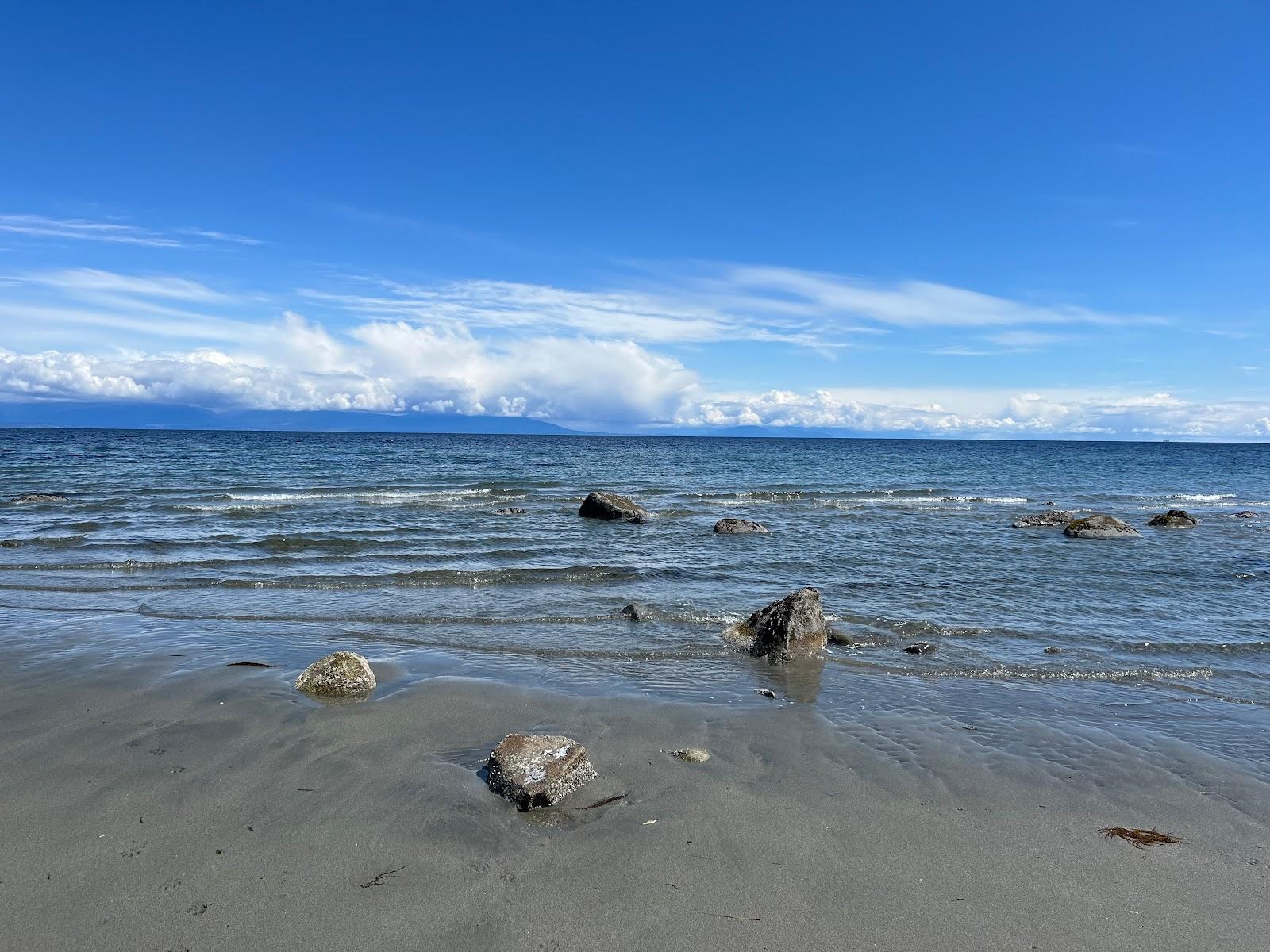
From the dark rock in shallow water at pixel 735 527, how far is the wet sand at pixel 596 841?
55.7 ft

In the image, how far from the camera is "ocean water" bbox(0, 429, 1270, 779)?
937 centimetres

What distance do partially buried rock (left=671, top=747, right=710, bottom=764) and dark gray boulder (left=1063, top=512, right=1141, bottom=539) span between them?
22629 millimetres

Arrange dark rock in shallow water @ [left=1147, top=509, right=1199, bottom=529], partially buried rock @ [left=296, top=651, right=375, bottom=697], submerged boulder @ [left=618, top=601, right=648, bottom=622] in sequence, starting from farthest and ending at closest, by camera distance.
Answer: dark rock in shallow water @ [left=1147, top=509, right=1199, bottom=529] → submerged boulder @ [left=618, top=601, right=648, bottom=622] → partially buried rock @ [left=296, top=651, right=375, bottom=697]

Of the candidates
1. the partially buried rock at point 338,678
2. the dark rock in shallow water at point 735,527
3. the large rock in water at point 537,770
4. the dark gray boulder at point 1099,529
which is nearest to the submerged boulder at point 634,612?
the partially buried rock at point 338,678

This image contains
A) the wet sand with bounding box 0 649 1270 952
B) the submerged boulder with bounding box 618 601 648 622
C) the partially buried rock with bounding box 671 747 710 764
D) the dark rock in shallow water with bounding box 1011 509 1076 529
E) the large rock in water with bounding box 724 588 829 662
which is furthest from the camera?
the dark rock in shallow water with bounding box 1011 509 1076 529

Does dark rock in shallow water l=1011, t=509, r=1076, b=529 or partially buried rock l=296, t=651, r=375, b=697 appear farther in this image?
dark rock in shallow water l=1011, t=509, r=1076, b=529

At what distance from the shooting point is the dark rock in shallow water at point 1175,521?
2784 centimetres

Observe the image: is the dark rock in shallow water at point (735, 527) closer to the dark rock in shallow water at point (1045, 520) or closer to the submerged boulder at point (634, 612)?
the dark rock in shallow water at point (1045, 520)

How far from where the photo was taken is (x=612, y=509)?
28.7 m

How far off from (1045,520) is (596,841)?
27924mm

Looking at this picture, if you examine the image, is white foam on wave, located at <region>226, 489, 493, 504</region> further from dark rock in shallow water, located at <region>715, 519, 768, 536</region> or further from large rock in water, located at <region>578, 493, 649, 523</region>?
dark rock in shallow water, located at <region>715, 519, 768, 536</region>

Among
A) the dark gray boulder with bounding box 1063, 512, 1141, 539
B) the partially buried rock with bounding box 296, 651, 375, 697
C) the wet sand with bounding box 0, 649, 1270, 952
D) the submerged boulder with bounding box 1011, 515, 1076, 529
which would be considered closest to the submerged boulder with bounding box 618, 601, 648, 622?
the wet sand with bounding box 0, 649, 1270, 952

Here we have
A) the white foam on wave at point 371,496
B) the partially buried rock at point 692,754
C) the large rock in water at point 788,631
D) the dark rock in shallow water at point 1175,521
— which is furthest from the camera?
the white foam on wave at point 371,496

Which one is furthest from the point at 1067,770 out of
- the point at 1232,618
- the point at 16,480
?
the point at 16,480
